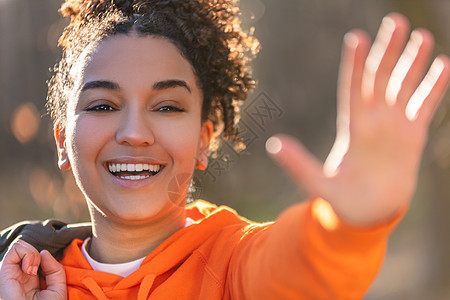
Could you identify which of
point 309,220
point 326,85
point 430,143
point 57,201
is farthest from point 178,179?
point 326,85

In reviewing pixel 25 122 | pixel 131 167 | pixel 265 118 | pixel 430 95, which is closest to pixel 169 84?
pixel 131 167

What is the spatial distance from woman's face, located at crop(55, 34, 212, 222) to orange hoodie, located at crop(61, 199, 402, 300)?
0.17m

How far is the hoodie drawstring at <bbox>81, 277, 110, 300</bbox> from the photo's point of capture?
5.43ft

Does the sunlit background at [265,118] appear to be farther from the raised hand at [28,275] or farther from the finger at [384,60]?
the finger at [384,60]

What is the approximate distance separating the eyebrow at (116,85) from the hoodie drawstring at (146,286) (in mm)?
582

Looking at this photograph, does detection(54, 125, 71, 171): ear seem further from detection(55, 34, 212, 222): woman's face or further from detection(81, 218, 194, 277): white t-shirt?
detection(81, 218, 194, 277): white t-shirt

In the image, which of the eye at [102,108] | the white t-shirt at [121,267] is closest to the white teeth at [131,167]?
the eye at [102,108]

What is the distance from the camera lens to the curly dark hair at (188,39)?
1.92 m

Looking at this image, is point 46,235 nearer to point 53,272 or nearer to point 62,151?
point 53,272

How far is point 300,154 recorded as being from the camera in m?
1.00

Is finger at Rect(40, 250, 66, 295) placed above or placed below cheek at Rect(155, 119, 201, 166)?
below

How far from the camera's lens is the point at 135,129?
1.67 metres

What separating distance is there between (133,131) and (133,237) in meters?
0.37

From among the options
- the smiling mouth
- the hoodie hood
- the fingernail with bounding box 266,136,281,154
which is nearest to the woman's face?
the smiling mouth
